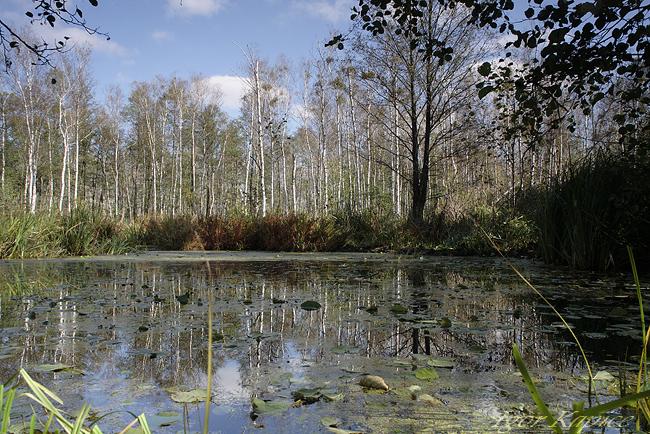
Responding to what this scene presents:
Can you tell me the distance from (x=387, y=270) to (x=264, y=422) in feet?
16.0

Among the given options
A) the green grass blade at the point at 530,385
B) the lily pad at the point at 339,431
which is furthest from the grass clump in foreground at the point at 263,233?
the green grass blade at the point at 530,385

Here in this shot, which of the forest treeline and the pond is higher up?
the forest treeline

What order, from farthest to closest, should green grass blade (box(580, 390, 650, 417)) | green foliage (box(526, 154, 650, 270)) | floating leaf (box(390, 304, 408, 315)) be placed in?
1. green foliage (box(526, 154, 650, 270))
2. floating leaf (box(390, 304, 408, 315))
3. green grass blade (box(580, 390, 650, 417))

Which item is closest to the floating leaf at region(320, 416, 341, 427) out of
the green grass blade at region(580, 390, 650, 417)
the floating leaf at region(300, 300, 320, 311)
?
the green grass blade at region(580, 390, 650, 417)

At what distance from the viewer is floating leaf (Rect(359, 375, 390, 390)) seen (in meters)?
1.55

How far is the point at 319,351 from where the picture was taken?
2084 mm

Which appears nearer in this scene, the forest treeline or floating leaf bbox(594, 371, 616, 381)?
floating leaf bbox(594, 371, 616, 381)

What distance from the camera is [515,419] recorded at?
1.28 meters

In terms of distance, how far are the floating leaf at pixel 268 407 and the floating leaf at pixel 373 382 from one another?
310 mm

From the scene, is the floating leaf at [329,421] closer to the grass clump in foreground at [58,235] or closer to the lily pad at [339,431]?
the lily pad at [339,431]

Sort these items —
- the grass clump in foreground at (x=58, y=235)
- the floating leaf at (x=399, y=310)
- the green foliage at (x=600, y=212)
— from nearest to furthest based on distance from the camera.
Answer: the floating leaf at (x=399, y=310)
the green foliage at (x=600, y=212)
the grass clump in foreground at (x=58, y=235)

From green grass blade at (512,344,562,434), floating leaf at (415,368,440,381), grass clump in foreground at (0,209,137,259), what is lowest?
floating leaf at (415,368,440,381)

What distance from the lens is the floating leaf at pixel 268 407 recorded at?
1.36m

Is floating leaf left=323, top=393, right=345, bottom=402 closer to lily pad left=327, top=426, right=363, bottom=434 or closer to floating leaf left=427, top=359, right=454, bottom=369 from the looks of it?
lily pad left=327, top=426, right=363, bottom=434
